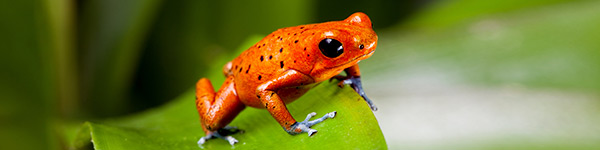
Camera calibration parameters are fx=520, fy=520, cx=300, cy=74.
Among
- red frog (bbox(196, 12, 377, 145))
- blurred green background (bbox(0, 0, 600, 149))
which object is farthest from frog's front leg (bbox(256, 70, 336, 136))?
blurred green background (bbox(0, 0, 600, 149))

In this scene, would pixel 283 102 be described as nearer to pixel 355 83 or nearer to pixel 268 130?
pixel 268 130

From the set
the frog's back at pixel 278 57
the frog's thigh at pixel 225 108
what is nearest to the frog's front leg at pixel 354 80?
the frog's back at pixel 278 57

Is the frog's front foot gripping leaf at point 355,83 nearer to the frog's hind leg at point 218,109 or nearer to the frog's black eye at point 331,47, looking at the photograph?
the frog's black eye at point 331,47

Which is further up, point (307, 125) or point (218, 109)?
point (218, 109)

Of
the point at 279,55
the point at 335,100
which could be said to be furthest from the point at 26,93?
the point at 335,100

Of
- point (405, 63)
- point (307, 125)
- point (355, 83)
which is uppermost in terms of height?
point (405, 63)

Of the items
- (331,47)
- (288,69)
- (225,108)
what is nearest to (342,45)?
(331,47)

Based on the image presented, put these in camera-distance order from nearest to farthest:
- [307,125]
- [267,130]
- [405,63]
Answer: [307,125], [267,130], [405,63]
